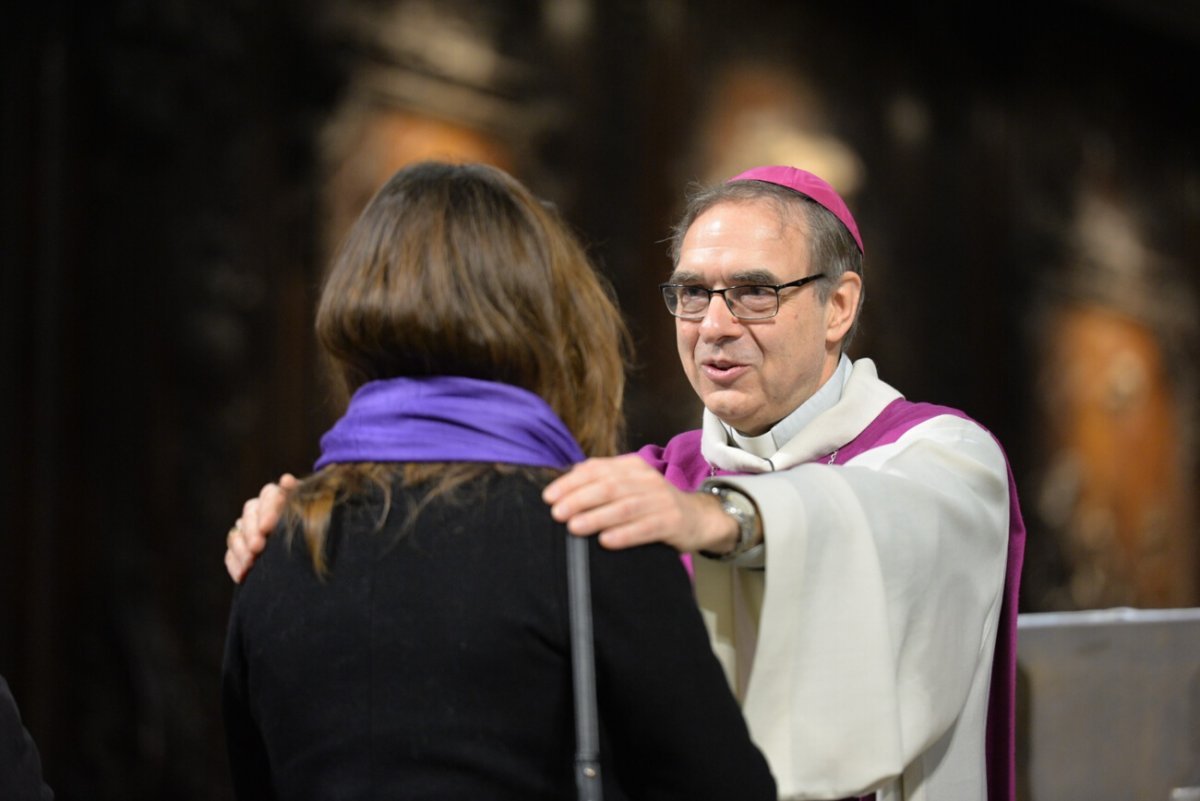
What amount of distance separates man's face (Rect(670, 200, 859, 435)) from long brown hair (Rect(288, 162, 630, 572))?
98cm

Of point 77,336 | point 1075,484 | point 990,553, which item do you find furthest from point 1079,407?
point 990,553

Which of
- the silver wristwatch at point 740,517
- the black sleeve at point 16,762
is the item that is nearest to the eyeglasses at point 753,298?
the silver wristwatch at point 740,517

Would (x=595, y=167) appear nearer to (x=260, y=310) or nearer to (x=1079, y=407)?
(x=260, y=310)

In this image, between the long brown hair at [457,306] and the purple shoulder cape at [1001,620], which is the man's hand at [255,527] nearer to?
the long brown hair at [457,306]

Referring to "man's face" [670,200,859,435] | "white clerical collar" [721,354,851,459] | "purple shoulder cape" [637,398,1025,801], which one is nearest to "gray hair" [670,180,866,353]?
"man's face" [670,200,859,435]

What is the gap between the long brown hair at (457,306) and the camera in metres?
1.60

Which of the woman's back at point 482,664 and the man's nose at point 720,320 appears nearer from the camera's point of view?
the woman's back at point 482,664

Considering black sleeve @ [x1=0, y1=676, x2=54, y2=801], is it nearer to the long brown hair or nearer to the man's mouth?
the long brown hair

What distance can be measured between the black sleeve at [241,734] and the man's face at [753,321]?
1.21 meters

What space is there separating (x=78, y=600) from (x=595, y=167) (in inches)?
113

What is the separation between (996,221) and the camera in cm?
822

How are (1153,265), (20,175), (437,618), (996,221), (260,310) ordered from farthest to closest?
(1153,265) → (996,221) → (260,310) → (20,175) → (437,618)

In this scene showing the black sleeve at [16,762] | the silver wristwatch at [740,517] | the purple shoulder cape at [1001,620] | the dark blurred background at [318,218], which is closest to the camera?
the black sleeve at [16,762]

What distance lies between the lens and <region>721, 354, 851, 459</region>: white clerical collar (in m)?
2.69
